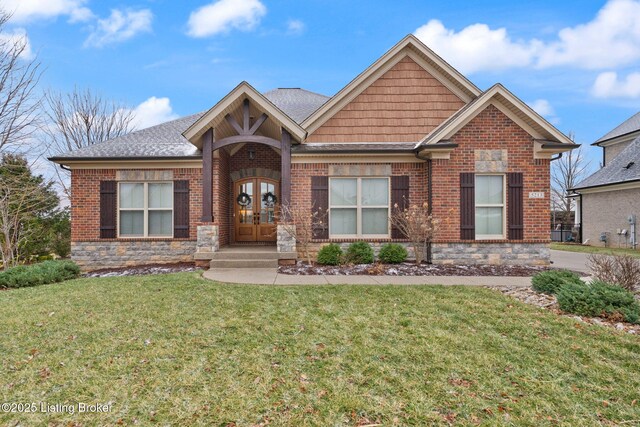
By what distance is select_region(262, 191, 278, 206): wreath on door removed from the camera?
11289 mm

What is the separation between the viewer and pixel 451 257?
9273 mm

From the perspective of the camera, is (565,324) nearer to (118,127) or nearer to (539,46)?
(539,46)

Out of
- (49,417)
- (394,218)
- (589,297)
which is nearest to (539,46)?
(394,218)

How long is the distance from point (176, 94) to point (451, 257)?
2430 cm

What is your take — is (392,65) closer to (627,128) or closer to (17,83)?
(17,83)

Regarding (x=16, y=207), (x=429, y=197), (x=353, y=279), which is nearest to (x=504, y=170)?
(x=429, y=197)

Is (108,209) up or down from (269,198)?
down

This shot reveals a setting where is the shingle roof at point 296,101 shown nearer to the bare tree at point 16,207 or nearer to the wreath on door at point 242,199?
the wreath on door at point 242,199

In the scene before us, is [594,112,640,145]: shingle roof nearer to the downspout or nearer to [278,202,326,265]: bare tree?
the downspout

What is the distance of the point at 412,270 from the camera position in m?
8.34

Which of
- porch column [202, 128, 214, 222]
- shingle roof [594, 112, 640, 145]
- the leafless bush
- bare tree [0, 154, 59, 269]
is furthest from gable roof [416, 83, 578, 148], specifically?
shingle roof [594, 112, 640, 145]

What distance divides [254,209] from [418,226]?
5.45 m

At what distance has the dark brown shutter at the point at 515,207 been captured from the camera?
9258 mm

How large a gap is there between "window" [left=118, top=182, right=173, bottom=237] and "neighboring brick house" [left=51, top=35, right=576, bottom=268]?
0.03m
